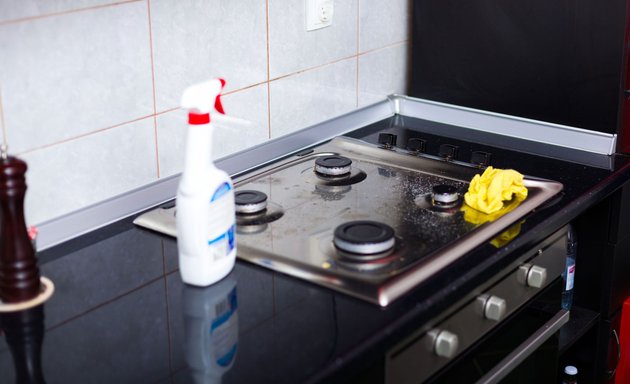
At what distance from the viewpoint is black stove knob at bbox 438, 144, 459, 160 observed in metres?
1.86

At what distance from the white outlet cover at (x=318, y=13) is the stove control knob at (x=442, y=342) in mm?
816

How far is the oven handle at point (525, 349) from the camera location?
157cm

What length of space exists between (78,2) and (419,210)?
0.68 m

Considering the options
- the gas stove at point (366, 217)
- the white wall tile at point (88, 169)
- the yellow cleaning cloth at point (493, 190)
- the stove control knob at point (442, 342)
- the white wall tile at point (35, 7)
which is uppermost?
the white wall tile at point (35, 7)

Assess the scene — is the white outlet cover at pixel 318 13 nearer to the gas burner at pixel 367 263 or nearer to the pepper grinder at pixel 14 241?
the gas burner at pixel 367 263

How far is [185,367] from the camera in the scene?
1179 mm

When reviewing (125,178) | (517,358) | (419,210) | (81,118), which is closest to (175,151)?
(125,178)

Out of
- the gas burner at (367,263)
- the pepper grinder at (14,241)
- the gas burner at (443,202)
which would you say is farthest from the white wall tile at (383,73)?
the pepper grinder at (14,241)

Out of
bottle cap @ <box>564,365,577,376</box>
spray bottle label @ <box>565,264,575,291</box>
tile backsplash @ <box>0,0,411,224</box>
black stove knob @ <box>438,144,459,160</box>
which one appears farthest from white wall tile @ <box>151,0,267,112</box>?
bottle cap @ <box>564,365,577,376</box>

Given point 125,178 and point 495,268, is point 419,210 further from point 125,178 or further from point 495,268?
point 125,178

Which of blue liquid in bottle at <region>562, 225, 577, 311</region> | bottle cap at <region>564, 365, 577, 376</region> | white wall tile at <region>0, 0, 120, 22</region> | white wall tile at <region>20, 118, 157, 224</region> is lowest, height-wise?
bottle cap at <region>564, 365, 577, 376</region>

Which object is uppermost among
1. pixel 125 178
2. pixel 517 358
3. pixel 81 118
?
pixel 81 118

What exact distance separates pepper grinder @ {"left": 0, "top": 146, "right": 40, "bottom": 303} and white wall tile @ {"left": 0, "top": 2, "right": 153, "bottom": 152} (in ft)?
0.49

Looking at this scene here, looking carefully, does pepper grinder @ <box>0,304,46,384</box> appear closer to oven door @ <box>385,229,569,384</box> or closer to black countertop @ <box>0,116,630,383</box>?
black countertop @ <box>0,116,630,383</box>
